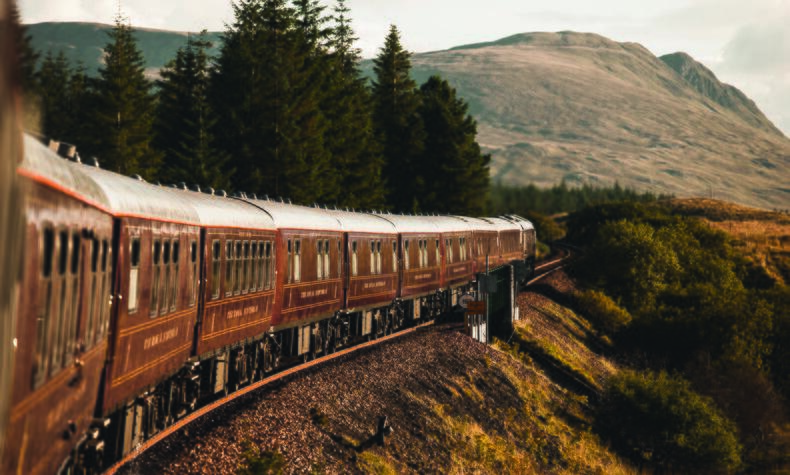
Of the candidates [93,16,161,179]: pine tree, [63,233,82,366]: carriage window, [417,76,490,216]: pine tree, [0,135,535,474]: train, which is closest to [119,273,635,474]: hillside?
[0,135,535,474]: train

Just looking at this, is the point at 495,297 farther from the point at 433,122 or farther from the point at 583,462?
the point at 433,122

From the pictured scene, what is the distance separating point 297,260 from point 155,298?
9.85 meters

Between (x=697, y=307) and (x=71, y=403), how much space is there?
52767mm

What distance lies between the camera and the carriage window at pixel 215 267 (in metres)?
15.5

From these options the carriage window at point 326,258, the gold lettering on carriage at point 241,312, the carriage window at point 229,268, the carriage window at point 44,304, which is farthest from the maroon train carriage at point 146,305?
the carriage window at point 326,258

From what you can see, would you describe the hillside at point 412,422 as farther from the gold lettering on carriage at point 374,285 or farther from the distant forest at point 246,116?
the distant forest at point 246,116

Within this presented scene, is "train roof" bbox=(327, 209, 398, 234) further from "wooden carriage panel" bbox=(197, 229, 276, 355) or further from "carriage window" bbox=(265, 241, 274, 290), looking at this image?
"wooden carriage panel" bbox=(197, 229, 276, 355)

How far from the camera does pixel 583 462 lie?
28734mm

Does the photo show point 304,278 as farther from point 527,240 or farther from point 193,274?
point 527,240

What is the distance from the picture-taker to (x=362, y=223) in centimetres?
2784

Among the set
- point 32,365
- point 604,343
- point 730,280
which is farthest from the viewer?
point 730,280

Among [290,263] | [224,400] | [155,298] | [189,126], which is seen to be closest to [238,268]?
[224,400]

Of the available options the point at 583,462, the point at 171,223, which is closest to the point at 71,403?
the point at 171,223

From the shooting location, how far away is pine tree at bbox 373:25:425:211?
3561 inches
